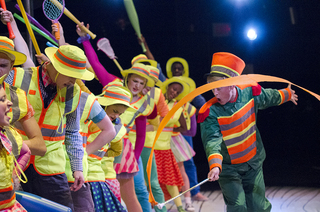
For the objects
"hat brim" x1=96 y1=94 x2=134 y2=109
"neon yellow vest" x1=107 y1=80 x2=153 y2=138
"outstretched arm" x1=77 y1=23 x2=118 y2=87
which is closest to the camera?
"hat brim" x1=96 y1=94 x2=134 y2=109

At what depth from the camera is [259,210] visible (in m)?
3.00

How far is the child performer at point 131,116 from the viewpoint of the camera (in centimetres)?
333

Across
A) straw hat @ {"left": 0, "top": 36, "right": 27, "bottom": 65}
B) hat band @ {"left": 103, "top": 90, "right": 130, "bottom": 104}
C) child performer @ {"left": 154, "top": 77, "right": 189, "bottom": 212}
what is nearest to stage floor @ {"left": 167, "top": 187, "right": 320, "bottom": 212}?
child performer @ {"left": 154, "top": 77, "right": 189, "bottom": 212}

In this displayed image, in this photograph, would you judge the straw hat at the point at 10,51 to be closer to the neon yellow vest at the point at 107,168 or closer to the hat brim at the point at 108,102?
the hat brim at the point at 108,102

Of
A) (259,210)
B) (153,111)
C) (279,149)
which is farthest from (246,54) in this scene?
(259,210)

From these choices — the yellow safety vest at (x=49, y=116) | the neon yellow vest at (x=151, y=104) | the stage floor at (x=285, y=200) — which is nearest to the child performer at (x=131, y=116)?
the neon yellow vest at (x=151, y=104)

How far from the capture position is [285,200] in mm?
5004

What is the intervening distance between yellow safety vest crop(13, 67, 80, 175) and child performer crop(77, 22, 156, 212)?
45.8 inches

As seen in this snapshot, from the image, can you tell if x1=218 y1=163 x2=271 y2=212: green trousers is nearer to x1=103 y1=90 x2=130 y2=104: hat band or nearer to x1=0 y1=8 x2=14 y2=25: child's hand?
x1=103 y1=90 x2=130 y2=104: hat band

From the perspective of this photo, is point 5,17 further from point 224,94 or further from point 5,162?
point 224,94

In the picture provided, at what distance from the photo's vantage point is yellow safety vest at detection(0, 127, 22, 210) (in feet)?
5.03

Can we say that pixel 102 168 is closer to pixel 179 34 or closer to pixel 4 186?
pixel 4 186

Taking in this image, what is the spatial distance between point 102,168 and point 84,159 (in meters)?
0.44

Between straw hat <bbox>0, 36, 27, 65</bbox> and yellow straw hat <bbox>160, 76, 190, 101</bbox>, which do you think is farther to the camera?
yellow straw hat <bbox>160, 76, 190, 101</bbox>
